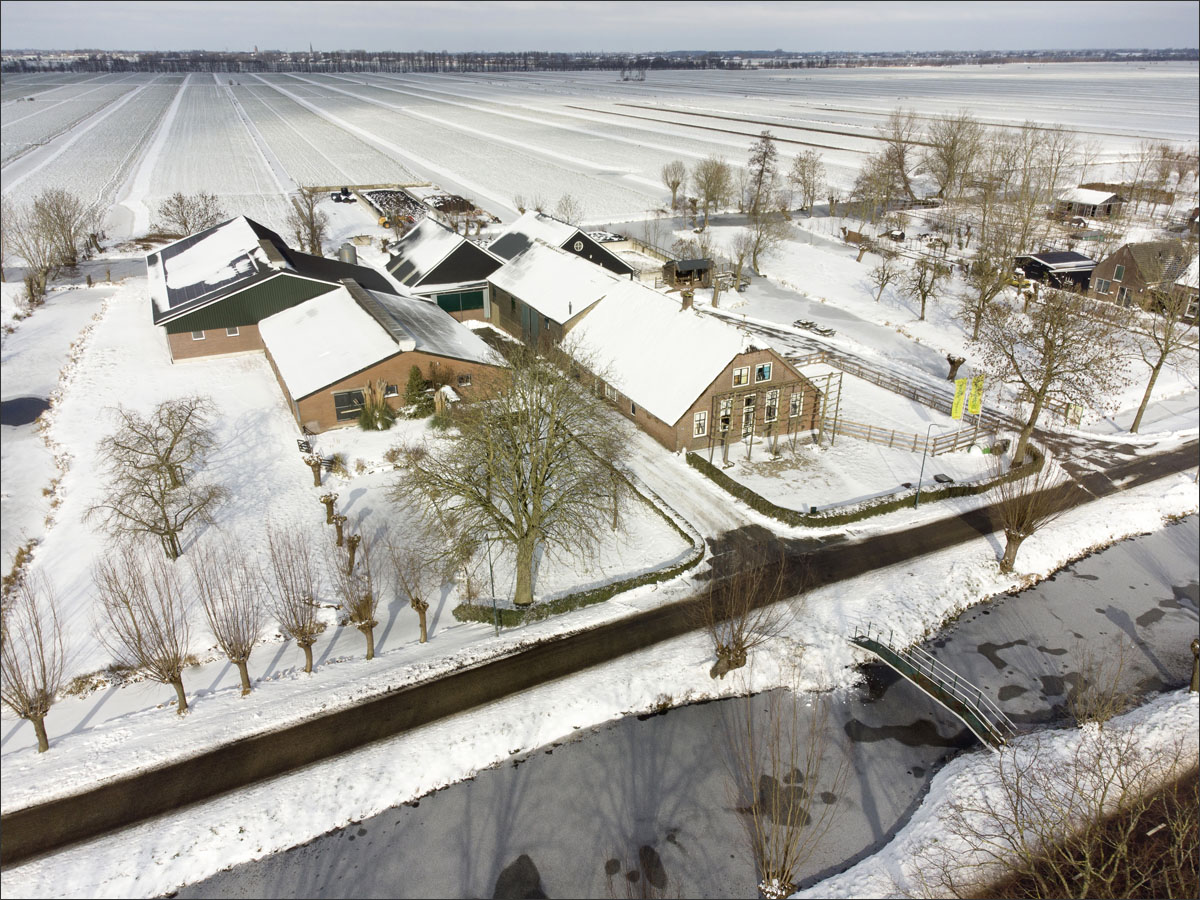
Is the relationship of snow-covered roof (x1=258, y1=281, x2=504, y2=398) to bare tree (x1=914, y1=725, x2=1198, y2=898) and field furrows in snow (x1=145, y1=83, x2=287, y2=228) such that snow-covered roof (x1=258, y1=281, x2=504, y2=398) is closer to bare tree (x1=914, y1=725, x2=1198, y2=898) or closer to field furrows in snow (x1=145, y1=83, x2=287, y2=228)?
bare tree (x1=914, y1=725, x2=1198, y2=898)

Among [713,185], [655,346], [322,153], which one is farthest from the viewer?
[322,153]

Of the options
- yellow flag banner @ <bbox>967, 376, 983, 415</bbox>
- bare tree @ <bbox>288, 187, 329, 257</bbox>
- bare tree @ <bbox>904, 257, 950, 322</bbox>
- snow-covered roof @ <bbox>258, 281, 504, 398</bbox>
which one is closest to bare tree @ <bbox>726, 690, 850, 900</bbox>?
yellow flag banner @ <bbox>967, 376, 983, 415</bbox>

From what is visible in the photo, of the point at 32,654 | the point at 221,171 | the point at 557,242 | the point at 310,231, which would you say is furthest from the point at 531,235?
the point at 221,171

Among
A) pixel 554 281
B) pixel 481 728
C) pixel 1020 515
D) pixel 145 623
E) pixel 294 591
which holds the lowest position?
pixel 481 728

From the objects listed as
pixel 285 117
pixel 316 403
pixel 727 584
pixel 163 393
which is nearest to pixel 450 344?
pixel 316 403

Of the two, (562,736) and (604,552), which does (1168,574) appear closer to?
(604,552)

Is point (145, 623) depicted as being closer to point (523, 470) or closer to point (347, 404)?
point (523, 470)

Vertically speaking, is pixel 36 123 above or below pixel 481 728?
above
